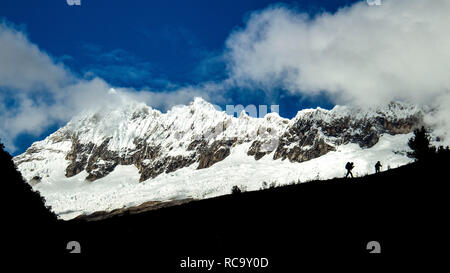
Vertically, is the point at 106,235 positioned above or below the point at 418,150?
below

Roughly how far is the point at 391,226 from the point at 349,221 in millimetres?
1587

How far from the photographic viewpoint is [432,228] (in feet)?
31.4

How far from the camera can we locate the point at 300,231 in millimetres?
11891

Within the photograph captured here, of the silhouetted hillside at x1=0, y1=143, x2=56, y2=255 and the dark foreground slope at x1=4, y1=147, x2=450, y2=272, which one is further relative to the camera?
the silhouetted hillside at x1=0, y1=143, x2=56, y2=255

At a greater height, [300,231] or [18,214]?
[18,214]

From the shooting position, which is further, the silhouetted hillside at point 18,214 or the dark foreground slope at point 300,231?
the silhouetted hillside at point 18,214

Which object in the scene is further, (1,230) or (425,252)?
(1,230)

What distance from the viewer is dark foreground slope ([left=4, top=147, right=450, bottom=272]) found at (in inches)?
383

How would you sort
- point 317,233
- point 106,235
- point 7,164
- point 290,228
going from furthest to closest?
1. point 7,164
2. point 106,235
3. point 290,228
4. point 317,233

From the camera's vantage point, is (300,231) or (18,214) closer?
Result: (300,231)

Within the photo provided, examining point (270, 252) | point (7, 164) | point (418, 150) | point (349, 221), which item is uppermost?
point (418, 150)

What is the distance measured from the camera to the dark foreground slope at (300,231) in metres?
9.73
